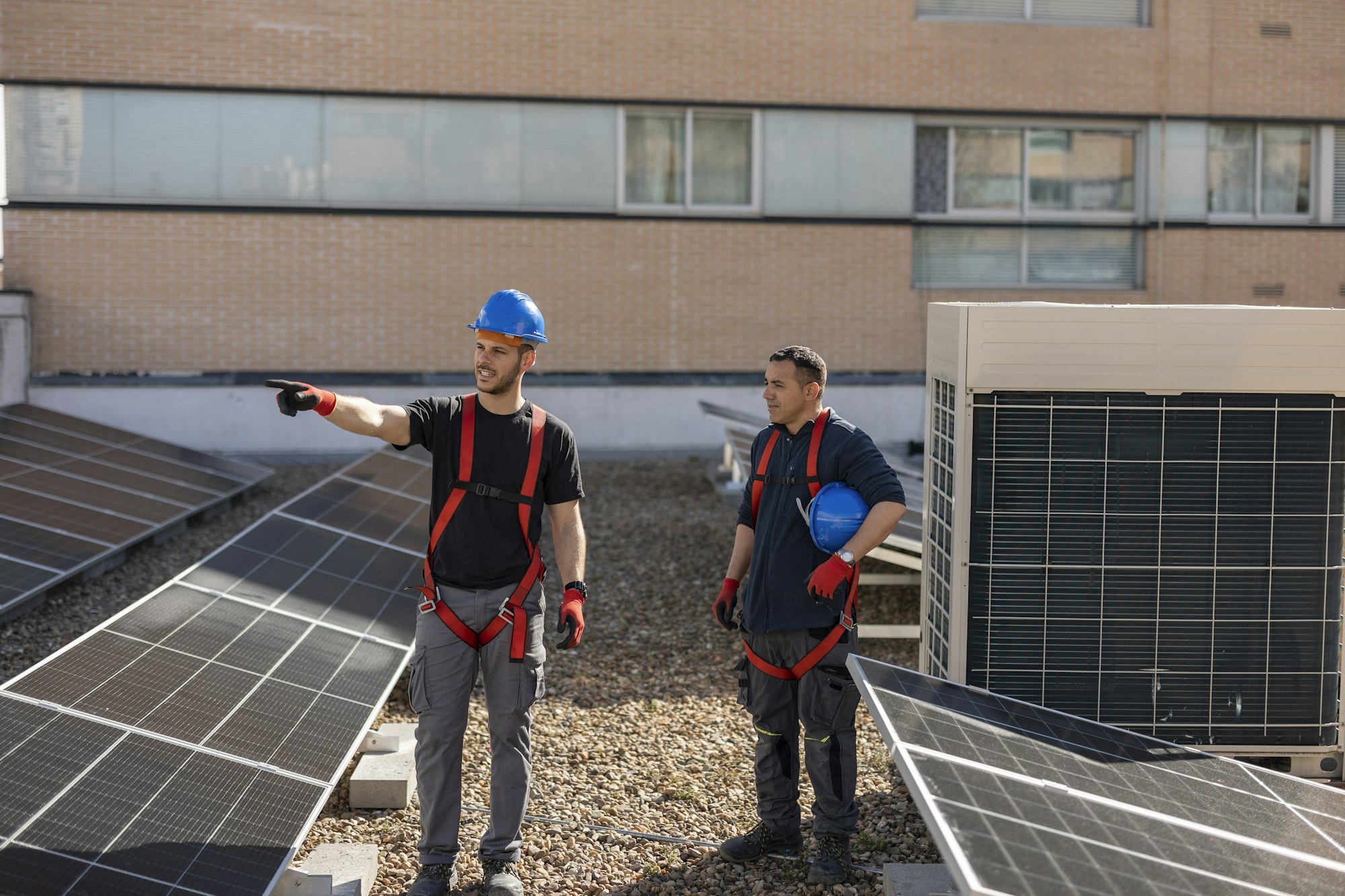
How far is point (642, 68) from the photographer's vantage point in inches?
567

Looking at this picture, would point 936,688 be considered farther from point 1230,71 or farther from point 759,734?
point 1230,71

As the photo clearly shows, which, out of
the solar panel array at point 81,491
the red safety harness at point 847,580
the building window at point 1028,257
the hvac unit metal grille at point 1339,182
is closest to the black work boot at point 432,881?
the red safety harness at point 847,580

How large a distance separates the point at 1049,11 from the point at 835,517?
13.3 m

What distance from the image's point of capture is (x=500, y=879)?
163 inches

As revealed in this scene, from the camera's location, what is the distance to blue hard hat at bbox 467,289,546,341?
411 cm

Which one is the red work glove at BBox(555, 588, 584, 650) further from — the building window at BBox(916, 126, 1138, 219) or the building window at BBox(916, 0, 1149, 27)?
the building window at BBox(916, 0, 1149, 27)

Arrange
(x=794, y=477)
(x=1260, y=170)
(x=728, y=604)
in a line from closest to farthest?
(x=794, y=477) < (x=728, y=604) < (x=1260, y=170)

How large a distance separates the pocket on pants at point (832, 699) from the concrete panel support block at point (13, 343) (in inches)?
462

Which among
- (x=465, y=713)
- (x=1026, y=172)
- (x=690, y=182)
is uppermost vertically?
(x=1026, y=172)

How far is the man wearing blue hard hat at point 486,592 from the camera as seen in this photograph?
13.5 feet

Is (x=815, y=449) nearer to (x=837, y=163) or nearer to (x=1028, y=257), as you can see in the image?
(x=837, y=163)

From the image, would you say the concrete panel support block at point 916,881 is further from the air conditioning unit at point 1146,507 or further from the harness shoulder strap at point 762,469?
the harness shoulder strap at point 762,469

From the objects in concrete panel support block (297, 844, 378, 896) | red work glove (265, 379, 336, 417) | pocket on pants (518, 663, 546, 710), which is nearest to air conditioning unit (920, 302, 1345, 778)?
pocket on pants (518, 663, 546, 710)

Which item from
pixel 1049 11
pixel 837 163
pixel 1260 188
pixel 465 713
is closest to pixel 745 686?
pixel 465 713
